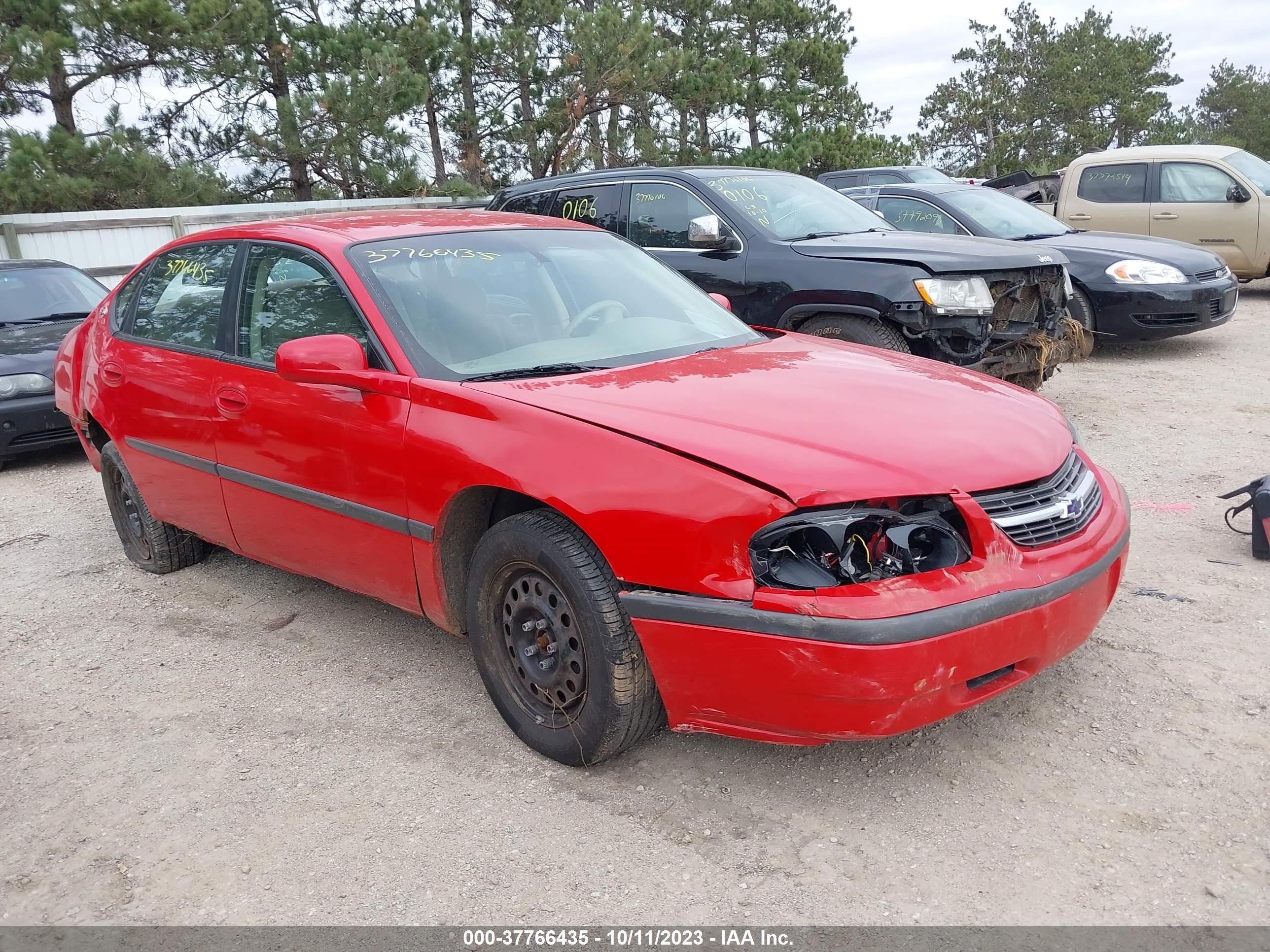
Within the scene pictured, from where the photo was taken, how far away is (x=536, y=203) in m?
7.80

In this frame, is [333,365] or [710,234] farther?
[710,234]

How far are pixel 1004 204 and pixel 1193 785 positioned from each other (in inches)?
321

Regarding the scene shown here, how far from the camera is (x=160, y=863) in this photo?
9.27 feet

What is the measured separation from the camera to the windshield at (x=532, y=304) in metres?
3.54

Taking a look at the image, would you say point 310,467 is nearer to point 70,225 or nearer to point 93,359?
point 93,359

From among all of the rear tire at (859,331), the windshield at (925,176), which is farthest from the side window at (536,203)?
the windshield at (925,176)

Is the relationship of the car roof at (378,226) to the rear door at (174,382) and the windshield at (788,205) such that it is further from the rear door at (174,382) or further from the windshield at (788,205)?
the windshield at (788,205)

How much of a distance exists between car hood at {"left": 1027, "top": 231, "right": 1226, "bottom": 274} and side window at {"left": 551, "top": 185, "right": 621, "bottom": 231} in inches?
147

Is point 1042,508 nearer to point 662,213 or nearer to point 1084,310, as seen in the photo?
point 662,213

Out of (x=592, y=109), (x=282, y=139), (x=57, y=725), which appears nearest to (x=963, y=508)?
(x=57, y=725)

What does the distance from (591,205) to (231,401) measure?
406 cm

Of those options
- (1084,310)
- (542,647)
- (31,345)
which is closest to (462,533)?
(542,647)

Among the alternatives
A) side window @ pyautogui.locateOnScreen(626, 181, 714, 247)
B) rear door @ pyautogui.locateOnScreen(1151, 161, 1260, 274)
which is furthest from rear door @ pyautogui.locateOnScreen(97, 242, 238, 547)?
rear door @ pyautogui.locateOnScreen(1151, 161, 1260, 274)

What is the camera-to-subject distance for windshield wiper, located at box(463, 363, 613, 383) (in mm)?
3346
